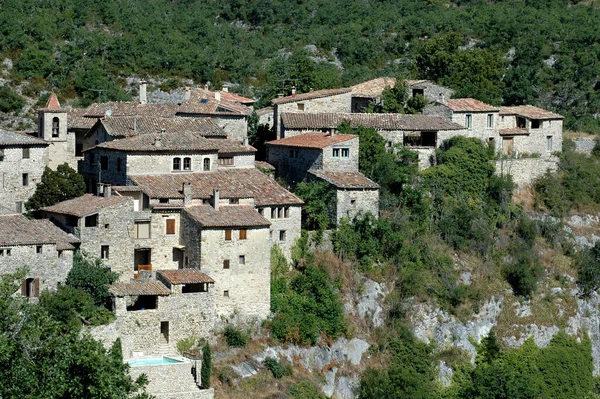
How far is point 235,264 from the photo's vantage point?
54688 mm

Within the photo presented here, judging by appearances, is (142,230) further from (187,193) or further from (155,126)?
(155,126)

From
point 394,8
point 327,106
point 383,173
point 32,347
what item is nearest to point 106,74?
point 327,106

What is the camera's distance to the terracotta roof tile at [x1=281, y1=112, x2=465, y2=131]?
66.7 meters

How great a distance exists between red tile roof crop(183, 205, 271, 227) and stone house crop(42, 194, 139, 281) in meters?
2.16

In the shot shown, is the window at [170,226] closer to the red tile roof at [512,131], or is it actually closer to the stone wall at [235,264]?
the stone wall at [235,264]

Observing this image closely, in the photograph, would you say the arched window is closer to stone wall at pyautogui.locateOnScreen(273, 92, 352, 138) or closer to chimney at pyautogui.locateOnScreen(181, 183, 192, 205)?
chimney at pyautogui.locateOnScreen(181, 183, 192, 205)

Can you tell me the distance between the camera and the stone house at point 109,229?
53719 mm

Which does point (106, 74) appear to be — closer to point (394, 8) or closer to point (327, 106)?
point (327, 106)

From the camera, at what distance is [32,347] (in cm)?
3981

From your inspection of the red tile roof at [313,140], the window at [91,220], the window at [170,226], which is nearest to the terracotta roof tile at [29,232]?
the window at [91,220]

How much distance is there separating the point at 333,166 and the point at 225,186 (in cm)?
652

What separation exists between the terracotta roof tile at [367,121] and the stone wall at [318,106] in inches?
37.5

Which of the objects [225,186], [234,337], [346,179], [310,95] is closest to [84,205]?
[225,186]

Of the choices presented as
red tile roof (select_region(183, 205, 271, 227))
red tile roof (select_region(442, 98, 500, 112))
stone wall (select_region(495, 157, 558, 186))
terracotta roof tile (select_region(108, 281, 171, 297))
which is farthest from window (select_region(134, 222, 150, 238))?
stone wall (select_region(495, 157, 558, 186))
